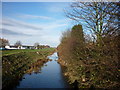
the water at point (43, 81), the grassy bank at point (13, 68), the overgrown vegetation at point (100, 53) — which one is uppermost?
the overgrown vegetation at point (100, 53)

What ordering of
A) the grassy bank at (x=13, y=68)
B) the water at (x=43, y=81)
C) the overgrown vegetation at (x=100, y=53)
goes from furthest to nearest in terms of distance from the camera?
the grassy bank at (x=13, y=68)
the water at (x=43, y=81)
the overgrown vegetation at (x=100, y=53)

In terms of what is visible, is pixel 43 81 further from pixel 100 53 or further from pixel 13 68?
pixel 100 53

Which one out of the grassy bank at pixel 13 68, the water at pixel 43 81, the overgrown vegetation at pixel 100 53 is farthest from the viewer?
the grassy bank at pixel 13 68

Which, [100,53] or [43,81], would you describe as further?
[43,81]

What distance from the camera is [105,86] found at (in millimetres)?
6426

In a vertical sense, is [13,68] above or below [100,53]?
below

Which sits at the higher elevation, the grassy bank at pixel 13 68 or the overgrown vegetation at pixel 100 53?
the overgrown vegetation at pixel 100 53

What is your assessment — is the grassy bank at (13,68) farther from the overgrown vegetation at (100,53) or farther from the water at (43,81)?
the overgrown vegetation at (100,53)

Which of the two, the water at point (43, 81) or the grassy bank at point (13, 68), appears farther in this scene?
the grassy bank at point (13, 68)

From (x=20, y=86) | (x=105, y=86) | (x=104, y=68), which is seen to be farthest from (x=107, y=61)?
(x=20, y=86)

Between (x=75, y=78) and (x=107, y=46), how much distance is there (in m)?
4.90

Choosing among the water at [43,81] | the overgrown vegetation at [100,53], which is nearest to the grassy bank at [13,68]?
the water at [43,81]

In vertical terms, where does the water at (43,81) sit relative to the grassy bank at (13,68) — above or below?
below

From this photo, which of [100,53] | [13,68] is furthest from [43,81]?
[100,53]
